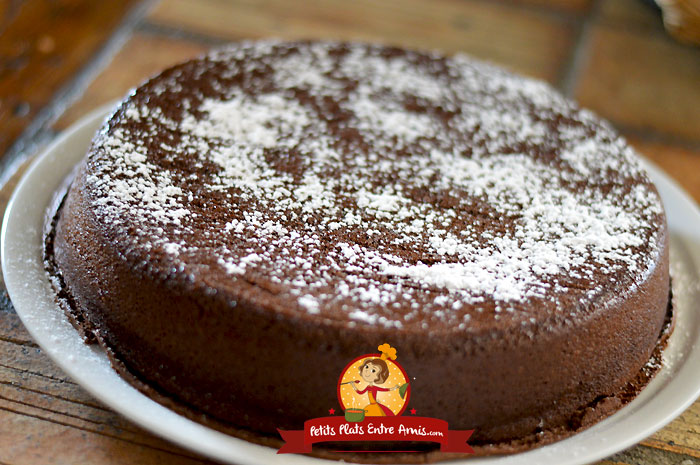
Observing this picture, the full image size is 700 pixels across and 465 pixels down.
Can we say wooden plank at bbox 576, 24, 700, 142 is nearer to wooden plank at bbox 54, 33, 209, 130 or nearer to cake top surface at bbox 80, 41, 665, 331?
cake top surface at bbox 80, 41, 665, 331

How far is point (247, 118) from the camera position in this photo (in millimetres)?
1586

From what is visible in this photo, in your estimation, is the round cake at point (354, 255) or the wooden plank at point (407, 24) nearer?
the round cake at point (354, 255)

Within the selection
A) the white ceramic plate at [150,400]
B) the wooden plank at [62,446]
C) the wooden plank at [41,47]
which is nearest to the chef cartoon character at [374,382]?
the white ceramic plate at [150,400]

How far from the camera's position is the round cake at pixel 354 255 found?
111 cm

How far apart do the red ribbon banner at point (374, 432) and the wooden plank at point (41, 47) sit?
3.94 ft

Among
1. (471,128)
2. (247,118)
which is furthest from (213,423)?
(471,128)

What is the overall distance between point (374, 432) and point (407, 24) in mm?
2015

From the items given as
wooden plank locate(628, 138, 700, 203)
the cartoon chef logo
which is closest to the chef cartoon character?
the cartoon chef logo

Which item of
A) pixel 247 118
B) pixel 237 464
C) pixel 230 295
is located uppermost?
pixel 247 118

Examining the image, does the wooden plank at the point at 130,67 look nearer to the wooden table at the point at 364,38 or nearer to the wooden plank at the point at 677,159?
the wooden table at the point at 364,38

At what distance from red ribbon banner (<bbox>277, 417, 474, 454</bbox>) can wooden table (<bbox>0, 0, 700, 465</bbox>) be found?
0.40 meters

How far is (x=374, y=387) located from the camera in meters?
1.11

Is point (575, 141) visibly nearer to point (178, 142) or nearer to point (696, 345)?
point (696, 345)

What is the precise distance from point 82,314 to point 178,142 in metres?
0.39
